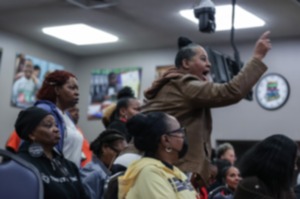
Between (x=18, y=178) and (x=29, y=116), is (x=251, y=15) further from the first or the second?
(x=18, y=178)

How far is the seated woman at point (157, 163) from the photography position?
211cm

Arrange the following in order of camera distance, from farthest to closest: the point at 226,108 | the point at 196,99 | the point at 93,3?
the point at 226,108 < the point at 93,3 < the point at 196,99

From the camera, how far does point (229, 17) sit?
6438 millimetres

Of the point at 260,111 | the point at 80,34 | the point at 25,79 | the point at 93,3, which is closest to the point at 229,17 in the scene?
the point at 260,111

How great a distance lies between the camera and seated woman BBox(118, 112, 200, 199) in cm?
211

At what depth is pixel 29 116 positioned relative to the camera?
2.66 meters

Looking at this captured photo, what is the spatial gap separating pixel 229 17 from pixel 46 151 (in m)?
4.22

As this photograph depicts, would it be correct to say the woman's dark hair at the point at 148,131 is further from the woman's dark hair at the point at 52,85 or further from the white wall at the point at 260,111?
the white wall at the point at 260,111

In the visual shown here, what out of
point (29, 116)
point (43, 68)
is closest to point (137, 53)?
point (43, 68)

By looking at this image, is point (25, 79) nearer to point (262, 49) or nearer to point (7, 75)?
point (7, 75)

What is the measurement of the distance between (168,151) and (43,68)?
6.07 meters

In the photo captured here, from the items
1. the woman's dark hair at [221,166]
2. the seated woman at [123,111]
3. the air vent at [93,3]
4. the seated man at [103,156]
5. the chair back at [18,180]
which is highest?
the air vent at [93,3]

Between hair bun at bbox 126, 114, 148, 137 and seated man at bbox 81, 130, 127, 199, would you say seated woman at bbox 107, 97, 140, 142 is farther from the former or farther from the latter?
hair bun at bbox 126, 114, 148, 137

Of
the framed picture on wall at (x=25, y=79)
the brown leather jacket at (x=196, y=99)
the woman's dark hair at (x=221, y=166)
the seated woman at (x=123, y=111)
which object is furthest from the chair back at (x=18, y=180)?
the framed picture on wall at (x=25, y=79)
